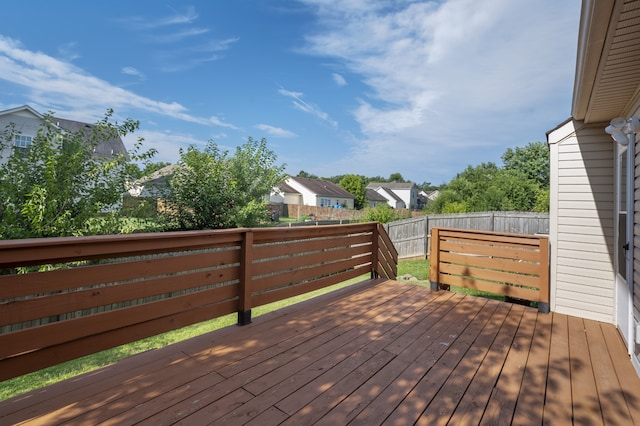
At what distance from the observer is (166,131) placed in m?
17.6

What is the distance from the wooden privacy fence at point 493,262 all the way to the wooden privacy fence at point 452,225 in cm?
658

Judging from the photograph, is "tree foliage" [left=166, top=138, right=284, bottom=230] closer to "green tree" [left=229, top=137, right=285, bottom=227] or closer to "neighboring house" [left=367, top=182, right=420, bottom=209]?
"green tree" [left=229, top=137, right=285, bottom=227]

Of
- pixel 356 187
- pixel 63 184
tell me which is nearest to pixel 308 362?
pixel 63 184

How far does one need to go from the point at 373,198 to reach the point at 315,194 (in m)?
12.4

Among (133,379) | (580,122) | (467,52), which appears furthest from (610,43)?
(467,52)

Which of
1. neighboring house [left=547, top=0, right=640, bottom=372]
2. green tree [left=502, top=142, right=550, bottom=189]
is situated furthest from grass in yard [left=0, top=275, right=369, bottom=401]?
green tree [left=502, top=142, right=550, bottom=189]

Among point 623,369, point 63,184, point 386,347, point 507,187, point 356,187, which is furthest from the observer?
point 356,187

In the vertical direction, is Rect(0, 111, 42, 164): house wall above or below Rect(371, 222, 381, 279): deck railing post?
above

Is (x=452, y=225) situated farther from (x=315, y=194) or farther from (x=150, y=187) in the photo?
(x=315, y=194)

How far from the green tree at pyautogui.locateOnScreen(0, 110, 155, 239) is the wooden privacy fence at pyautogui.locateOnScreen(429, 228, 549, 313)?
6283mm

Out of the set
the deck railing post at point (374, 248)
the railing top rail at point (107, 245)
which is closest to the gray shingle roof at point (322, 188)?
the deck railing post at point (374, 248)

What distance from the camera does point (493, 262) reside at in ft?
13.5

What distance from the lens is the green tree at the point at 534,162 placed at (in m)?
26.8

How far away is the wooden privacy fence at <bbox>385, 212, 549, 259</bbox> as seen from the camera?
33.6 feet
